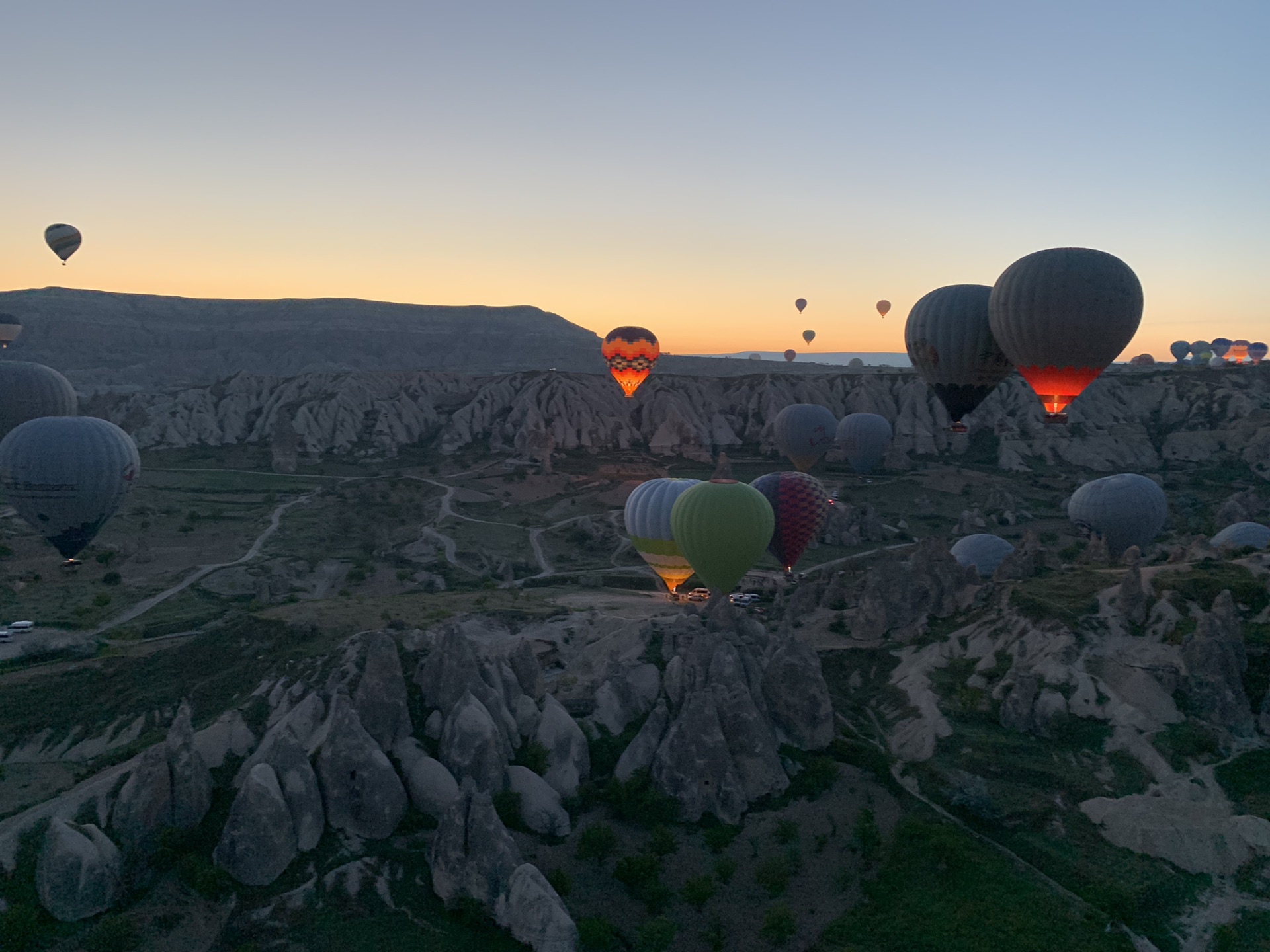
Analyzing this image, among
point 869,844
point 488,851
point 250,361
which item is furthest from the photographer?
point 250,361

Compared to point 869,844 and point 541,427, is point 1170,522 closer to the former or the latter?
point 869,844

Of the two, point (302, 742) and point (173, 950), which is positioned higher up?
point (302, 742)

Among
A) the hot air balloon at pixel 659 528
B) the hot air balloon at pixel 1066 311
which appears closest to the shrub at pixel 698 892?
the hot air balloon at pixel 659 528

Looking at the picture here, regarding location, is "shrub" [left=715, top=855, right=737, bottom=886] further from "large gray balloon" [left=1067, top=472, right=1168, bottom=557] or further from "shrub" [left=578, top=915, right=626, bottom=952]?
"large gray balloon" [left=1067, top=472, right=1168, bottom=557]

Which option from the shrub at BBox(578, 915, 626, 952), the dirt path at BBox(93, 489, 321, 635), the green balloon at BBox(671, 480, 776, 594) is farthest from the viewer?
the dirt path at BBox(93, 489, 321, 635)

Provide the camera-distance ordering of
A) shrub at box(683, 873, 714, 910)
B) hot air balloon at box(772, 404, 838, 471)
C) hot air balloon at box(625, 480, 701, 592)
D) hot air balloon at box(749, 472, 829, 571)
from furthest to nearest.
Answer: hot air balloon at box(772, 404, 838, 471), hot air balloon at box(749, 472, 829, 571), hot air balloon at box(625, 480, 701, 592), shrub at box(683, 873, 714, 910)

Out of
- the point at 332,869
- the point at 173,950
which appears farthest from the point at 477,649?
the point at 173,950

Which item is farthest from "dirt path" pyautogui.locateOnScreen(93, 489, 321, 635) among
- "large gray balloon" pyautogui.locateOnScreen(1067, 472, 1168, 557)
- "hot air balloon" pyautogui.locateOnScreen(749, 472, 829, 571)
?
"large gray balloon" pyautogui.locateOnScreen(1067, 472, 1168, 557)
